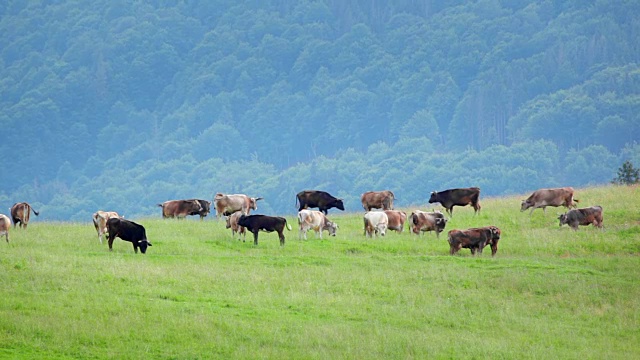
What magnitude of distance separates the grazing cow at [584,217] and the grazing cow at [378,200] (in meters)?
8.51

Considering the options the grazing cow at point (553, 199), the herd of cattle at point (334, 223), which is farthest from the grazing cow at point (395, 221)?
the grazing cow at point (553, 199)

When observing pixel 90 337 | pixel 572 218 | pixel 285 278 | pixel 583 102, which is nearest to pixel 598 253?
pixel 572 218

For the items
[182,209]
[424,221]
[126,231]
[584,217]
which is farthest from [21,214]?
[584,217]

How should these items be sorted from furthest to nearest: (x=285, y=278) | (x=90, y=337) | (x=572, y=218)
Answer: (x=572, y=218), (x=285, y=278), (x=90, y=337)

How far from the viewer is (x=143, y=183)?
193000mm

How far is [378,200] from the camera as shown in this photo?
47344mm

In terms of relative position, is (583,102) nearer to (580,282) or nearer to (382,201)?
(382,201)

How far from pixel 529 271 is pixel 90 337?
14.0m

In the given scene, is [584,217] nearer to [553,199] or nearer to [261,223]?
[553,199]

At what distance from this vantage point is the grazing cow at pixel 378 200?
4709 centimetres

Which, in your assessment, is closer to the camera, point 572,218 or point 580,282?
point 580,282

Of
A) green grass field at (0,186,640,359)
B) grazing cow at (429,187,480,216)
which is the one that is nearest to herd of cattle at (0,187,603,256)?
grazing cow at (429,187,480,216)

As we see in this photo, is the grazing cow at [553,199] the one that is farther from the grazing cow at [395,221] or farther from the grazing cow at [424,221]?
the grazing cow at [395,221]

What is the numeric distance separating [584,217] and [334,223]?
9254mm
